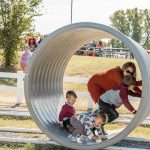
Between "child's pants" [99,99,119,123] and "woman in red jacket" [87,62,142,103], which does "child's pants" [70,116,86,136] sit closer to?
"child's pants" [99,99,119,123]

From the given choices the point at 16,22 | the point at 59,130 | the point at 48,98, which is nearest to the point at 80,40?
the point at 48,98

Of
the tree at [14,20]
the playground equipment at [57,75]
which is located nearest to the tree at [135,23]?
the tree at [14,20]

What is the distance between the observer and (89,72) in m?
28.7

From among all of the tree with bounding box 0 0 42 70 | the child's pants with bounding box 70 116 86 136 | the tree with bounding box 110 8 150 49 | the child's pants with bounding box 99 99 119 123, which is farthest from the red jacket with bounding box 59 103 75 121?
the tree with bounding box 110 8 150 49

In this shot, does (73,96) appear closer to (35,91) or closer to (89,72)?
(35,91)

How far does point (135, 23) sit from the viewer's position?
90.4 m

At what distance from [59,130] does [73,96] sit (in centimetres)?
72

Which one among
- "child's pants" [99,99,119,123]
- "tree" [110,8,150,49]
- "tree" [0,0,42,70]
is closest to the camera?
"child's pants" [99,99,119,123]

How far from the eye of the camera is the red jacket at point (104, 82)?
1123 cm

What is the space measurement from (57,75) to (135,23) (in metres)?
78.8

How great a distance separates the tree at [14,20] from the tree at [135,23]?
57.9m

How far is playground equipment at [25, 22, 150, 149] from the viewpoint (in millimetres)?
9406

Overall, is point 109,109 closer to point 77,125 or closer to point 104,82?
point 77,125

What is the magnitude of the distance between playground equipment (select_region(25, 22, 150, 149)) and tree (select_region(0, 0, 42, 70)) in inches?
576
